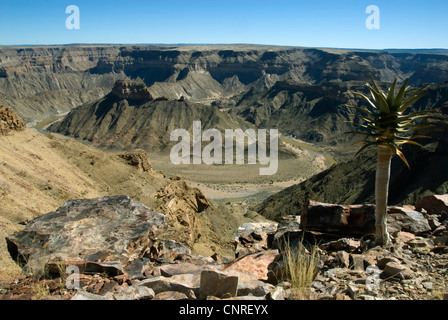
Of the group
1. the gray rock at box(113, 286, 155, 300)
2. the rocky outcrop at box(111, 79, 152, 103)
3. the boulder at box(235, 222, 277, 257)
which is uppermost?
the rocky outcrop at box(111, 79, 152, 103)

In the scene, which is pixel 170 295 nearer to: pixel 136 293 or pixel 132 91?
pixel 136 293

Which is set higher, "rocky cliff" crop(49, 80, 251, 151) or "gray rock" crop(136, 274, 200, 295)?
"rocky cliff" crop(49, 80, 251, 151)

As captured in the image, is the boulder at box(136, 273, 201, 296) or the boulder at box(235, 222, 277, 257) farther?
the boulder at box(235, 222, 277, 257)

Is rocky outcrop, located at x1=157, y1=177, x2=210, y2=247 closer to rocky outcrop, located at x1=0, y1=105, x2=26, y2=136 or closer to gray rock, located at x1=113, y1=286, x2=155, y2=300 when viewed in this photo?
Result: rocky outcrop, located at x1=0, y1=105, x2=26, y2=136

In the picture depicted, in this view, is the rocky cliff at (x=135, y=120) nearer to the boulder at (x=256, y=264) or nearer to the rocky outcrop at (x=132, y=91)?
the rocky outcrop at (x=132, y=91)

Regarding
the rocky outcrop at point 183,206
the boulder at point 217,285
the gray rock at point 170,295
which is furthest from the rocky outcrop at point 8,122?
the boulder at point 217,285

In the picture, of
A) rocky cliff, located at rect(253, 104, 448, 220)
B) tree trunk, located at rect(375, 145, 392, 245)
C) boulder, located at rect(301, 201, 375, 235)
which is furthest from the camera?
rocky cliff, located at rect(253, 104, 448, 220)

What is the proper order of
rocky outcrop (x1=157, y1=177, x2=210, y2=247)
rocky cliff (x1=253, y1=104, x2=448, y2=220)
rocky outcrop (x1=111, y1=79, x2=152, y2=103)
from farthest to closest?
1. rocky outcrop (x1=111, y1=79, x2=152, y2=103)
2. rocky cliff (x1=253, y1=104, x2=448, y2=220)
3. rocky outcrop (x1=157, y1=177, x2=210, y2=247)

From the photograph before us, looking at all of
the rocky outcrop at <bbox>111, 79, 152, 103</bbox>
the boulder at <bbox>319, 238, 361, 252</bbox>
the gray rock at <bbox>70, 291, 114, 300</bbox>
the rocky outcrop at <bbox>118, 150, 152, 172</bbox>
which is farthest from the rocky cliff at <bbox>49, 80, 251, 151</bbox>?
the gray rock at <bbox>70, 291, 114, 300</bbox>
